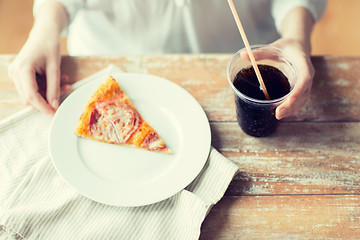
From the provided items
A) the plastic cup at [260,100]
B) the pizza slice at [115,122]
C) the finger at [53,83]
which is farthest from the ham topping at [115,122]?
the plastic cup at [260,100]

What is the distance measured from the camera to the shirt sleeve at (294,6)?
97 centimetres

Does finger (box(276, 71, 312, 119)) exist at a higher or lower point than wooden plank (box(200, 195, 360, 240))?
higher

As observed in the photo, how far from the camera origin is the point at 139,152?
75cm

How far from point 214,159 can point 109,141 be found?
24 cm

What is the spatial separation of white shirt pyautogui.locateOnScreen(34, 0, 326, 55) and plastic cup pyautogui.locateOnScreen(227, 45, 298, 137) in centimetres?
31

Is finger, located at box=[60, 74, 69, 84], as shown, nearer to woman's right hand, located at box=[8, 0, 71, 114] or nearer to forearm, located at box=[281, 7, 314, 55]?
woman's right hand, located at box=[8, 0, 71, 114]

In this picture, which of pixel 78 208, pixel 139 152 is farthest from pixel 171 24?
pixel 78 208

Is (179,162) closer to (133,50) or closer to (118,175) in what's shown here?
(118,175)

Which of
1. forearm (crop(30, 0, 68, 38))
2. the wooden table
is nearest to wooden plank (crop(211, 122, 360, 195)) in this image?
the wooden table

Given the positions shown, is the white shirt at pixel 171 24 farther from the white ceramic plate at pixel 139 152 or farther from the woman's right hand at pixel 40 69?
the white ceramic plate at pixel 139 152

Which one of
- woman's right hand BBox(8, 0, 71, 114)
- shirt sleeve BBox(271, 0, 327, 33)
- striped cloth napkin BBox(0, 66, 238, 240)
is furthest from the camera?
shirt sleeve BBox(271, 0, 327, 33)

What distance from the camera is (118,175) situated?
71 centimetres

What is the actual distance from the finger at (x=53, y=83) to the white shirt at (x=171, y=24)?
0.24m

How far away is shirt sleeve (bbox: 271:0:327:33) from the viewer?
0.97 metres
